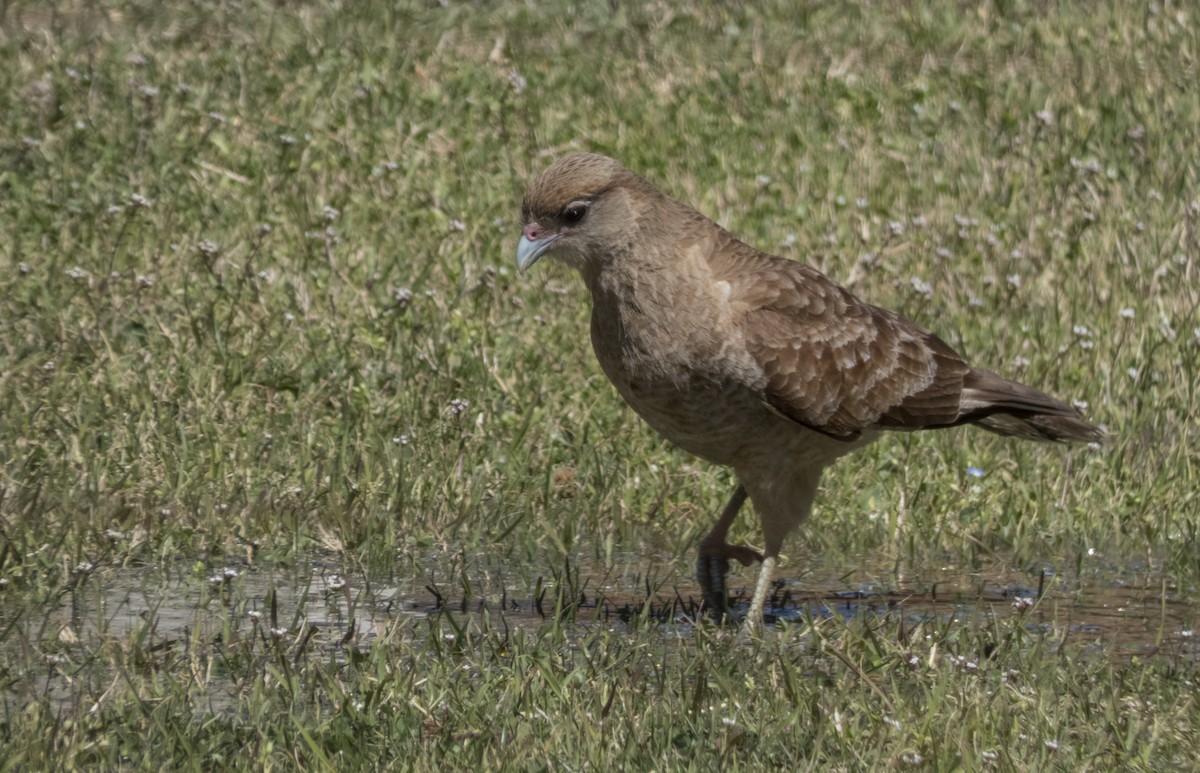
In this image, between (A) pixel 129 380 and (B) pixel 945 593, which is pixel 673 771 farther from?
(A) pixel 129 380

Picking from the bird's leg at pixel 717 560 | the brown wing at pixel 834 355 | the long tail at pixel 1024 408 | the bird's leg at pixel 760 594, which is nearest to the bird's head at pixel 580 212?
the brown wing at pixel 834 355

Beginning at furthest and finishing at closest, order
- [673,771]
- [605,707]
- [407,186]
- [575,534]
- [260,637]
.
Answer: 1. [407,186]
2. [575,534]
3. [260,637]
4. [605,707]
5. [673,771]

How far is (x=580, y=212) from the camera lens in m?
6.52

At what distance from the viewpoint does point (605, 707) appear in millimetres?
4898

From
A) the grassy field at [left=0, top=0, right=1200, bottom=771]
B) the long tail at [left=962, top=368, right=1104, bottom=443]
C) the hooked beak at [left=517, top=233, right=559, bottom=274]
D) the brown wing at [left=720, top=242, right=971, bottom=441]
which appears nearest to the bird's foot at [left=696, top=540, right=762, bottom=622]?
the grassy field at [left=0, top=0, right=1200, bottom=771]

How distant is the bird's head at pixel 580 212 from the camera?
6457 millimetres

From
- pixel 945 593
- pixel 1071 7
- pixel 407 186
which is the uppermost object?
pixel 1071 7

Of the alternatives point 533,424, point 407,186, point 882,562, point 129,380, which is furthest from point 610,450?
point 407,186

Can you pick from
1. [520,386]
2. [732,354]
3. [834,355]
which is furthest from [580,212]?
[520,386]

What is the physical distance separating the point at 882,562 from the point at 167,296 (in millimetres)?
3504

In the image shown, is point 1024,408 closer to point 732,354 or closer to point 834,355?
point 834,355

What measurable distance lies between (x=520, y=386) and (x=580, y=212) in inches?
64.8

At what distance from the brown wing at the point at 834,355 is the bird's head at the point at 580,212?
0.40 metres

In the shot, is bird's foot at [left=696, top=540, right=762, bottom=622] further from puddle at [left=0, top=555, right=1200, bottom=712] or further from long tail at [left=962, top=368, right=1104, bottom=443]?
long tail at [left=962, top=368, right=1104, bottom=443]
